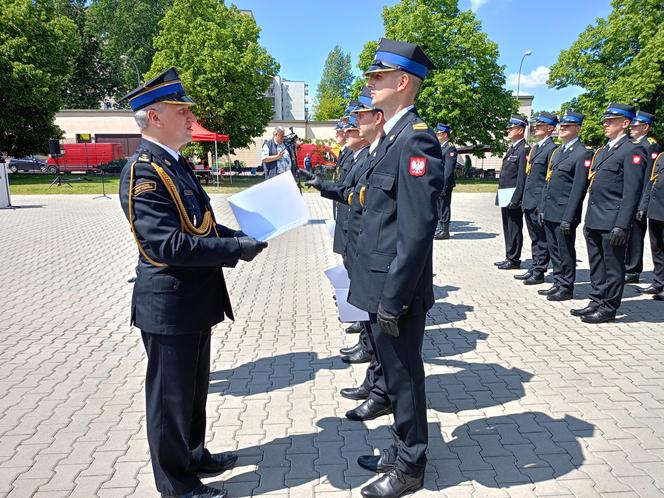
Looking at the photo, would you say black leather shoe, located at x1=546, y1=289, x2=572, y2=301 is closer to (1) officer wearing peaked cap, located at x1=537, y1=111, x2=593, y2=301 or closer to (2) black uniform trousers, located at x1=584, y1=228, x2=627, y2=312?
(1) officer wearing peaked cap, located at x1=537, y1=111, x2=593, y2=301

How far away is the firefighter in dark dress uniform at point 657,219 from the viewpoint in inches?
272

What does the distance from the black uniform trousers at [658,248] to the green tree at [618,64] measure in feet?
83.1

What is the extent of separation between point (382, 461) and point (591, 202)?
4240 millimetres

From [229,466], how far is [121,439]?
875mm

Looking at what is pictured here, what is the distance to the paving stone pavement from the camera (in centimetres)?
309

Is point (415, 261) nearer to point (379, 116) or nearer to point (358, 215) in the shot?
point (358, 215)

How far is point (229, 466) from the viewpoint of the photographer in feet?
10.4

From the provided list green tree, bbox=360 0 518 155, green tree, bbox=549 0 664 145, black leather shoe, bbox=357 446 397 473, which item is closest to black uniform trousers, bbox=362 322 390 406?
black leather shoe, bbox=357 446 397 473

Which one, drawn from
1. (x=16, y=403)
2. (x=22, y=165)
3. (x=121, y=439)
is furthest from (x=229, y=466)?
(x=22, y=165)

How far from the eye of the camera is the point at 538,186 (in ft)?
24.3

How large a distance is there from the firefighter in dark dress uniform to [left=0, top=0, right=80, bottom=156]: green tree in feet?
106

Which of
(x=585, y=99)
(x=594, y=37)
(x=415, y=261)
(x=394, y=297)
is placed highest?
(x=594, y=37)

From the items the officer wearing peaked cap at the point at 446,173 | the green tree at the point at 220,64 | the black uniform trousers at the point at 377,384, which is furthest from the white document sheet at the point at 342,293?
the green tree at the point at 220,64

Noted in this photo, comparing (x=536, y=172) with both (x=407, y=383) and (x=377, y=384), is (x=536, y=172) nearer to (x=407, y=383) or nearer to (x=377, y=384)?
(x=377, y=384)
